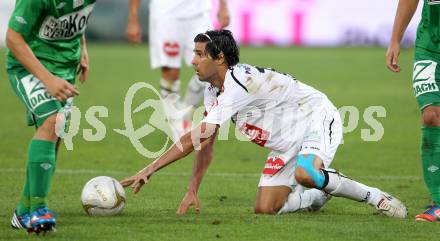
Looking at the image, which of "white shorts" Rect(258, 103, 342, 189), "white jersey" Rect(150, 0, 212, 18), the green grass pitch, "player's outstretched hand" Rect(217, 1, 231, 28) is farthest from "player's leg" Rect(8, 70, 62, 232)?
"white jersey" Rect(150, 0, 212, 18)

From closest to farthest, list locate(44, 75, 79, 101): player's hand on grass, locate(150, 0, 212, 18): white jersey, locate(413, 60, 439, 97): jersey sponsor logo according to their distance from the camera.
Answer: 1. locate(44, 75, 79, 101): player's hand on grass
2. locate(413, 60, 439, 97): jersey sponsor logo
3. locate(150, 0, 212, 18): white jersey

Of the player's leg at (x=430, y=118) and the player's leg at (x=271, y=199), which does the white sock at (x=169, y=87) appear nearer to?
the player's leg at (x=271, y=199)

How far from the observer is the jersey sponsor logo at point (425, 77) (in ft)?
24.4

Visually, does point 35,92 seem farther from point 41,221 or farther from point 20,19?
point 41,221

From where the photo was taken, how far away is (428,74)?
24.4 ft

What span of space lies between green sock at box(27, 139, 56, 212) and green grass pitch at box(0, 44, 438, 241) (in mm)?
260

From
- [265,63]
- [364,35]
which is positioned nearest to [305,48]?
[364,35]

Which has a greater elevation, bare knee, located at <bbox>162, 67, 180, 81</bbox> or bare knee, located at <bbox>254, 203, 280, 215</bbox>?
bare knee, located at <bbox>254, 203, 280, 215</bbox>

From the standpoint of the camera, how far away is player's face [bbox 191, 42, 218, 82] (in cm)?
761

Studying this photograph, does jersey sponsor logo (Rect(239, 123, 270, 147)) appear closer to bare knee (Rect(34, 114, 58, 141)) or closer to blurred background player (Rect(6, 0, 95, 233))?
blurred background player (Rect(6, 0, 95, 233))

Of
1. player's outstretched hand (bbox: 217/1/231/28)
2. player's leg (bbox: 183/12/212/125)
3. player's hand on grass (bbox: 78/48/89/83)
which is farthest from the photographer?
player's leg (bbox: 183/12/212/125)

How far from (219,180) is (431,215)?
285 cm

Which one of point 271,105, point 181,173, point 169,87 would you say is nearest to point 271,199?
point 271,105

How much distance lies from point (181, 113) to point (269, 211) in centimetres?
464
